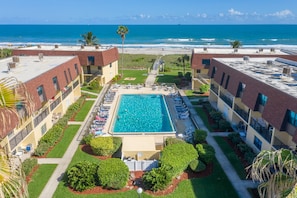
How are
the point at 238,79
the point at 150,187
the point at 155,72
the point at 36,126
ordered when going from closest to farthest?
1. the point at 150,187
2. the point at 36,126
3. the point at 238,79
4. the point at 155,72

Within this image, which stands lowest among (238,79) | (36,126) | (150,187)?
(150,187)

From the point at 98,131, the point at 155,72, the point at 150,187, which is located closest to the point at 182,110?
the point at 98,131

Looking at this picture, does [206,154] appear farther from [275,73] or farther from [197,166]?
[275,73]

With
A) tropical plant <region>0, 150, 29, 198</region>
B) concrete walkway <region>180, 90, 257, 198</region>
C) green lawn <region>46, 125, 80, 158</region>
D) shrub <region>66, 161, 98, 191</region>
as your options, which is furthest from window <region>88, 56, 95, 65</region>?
tropical plant <region>0, 150, 29, 198</region>

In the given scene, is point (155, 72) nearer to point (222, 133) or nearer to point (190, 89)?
point (190, 89)

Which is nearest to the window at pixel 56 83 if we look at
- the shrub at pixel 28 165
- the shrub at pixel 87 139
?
the shrub at pixel 87 139

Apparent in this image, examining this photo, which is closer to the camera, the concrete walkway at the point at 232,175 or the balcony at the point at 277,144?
the concrete walkway at the point at 232,175

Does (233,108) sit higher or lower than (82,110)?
higher


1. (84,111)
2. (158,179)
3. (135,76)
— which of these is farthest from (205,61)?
(158,179)

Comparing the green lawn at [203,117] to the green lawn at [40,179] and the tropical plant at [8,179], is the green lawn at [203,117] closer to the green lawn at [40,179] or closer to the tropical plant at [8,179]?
the green lawn at [40,179]
